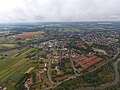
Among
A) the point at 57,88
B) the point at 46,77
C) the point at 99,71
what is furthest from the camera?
the point at 99,71

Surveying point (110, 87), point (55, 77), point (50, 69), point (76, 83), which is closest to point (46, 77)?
point (55, 77)

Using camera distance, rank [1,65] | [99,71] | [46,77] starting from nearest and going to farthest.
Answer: [46,77] < [99,71] < [1,65]

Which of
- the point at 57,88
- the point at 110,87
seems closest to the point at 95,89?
the point at 110,87

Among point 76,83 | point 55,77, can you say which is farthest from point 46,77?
point 76,83

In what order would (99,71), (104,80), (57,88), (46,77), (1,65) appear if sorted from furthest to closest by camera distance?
(1,65) < (99,71) < (46,77) < (104,80) < (57,88)

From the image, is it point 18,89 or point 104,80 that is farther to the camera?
point 104,80

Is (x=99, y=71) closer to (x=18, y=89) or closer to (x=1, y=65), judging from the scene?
(x=18, y=89)

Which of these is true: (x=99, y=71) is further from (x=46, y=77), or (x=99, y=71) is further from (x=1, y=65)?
(x=1, y=65)

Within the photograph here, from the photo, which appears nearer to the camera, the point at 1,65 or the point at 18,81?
the point at 18,81

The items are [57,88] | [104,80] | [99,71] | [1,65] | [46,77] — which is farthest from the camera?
[1,65]
